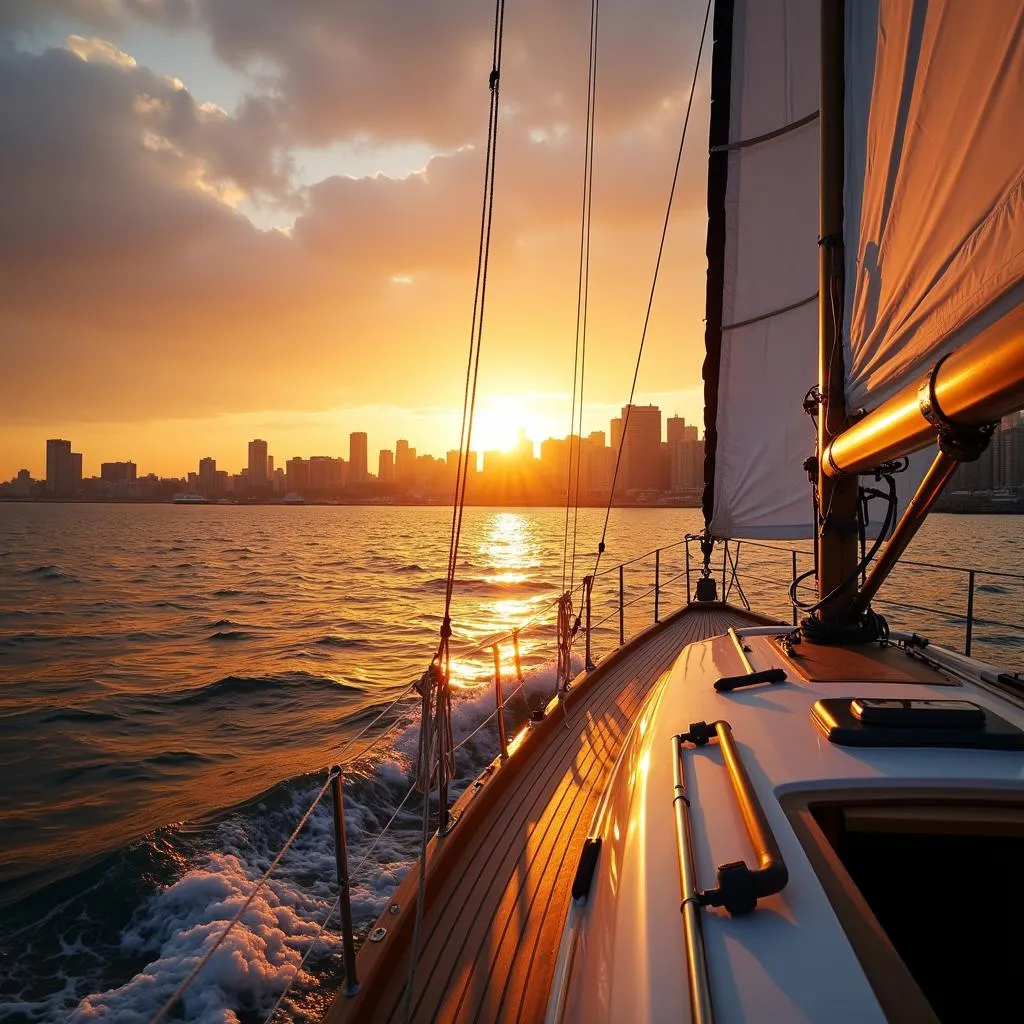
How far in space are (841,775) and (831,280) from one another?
2742mm

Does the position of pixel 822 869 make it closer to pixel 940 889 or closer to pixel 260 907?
pixel 940 889

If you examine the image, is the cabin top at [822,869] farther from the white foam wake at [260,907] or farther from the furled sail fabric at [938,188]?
the white foam wake at [260,907]

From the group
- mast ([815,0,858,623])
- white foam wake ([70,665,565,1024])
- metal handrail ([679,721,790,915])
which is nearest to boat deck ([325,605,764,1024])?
white foam wake ([70,665,565,1024])

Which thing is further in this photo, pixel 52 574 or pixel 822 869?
pixel 52 574

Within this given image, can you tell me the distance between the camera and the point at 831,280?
12.1ft

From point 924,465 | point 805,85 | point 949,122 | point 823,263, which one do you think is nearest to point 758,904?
point 949,122

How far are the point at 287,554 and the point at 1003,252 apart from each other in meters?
42.1

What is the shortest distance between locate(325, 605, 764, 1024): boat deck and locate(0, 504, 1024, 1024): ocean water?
350mm

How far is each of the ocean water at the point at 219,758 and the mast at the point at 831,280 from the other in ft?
4.53

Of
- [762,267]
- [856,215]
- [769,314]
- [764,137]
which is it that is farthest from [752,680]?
[764,137]

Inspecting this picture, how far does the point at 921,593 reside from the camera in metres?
20.2

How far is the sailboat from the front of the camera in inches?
57.2

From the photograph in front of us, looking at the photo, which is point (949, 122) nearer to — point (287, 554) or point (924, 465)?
point (924, 465)

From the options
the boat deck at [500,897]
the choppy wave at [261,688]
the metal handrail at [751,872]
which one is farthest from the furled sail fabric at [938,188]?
the choppy wave at [261,688]
